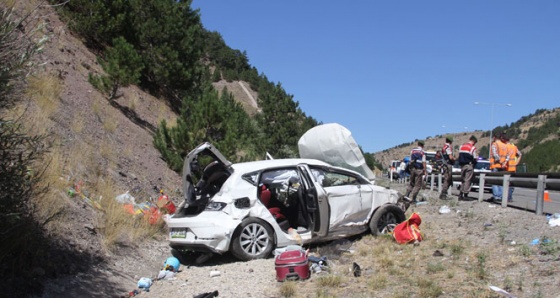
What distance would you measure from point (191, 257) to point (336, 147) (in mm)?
4317

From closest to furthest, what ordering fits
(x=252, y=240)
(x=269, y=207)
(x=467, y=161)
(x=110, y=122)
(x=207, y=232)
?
(x=207, y=232), (x=252, y=240), (x=269, y=207), (x=467, y=161), (x=110, y=122)

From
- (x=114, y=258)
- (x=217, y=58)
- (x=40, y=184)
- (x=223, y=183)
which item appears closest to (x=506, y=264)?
(x=223, y=183)

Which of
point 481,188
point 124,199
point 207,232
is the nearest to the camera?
point 207,232

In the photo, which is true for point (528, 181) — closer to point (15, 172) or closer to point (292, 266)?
point (292, 266)

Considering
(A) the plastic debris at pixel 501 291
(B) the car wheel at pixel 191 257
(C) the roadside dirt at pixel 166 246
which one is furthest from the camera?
(B) the car wheel at pixel 191 257

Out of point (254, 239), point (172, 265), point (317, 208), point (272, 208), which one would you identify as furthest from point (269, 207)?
point (172, 265)

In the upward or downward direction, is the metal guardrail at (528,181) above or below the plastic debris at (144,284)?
above

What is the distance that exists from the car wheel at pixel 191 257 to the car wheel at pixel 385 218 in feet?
9.52

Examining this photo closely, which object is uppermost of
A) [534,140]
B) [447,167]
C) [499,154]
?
[534,140]

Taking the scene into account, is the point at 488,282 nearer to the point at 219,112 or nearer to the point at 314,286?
the point at 314,286

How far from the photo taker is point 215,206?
820 cm

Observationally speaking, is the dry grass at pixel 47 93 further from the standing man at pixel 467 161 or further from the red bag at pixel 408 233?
the standing man at pixel 467 161

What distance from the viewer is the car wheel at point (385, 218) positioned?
9266 mm

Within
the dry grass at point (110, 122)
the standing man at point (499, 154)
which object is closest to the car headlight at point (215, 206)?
the standing man at point (499, 154)
